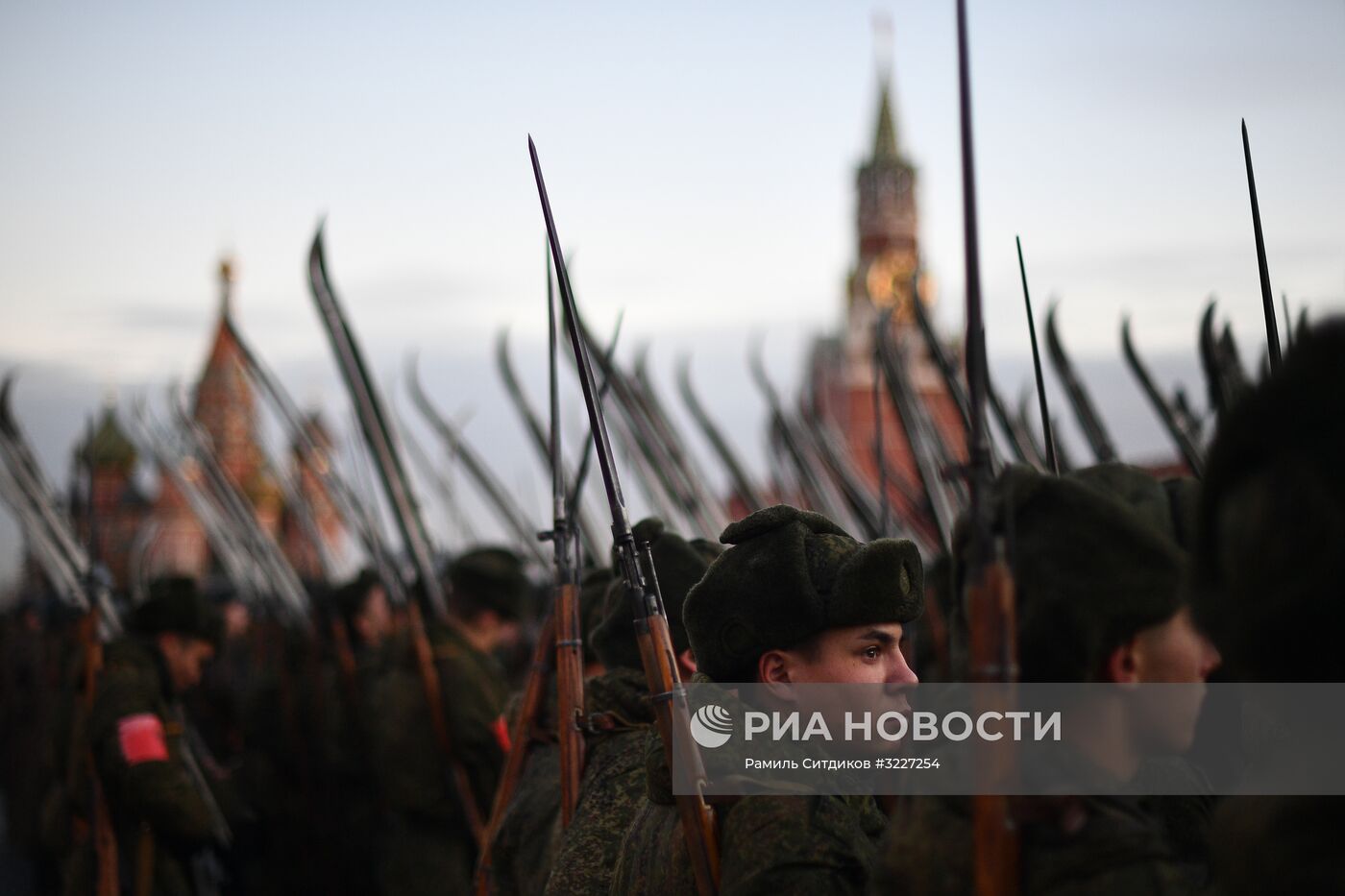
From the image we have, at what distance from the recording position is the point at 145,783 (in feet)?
18.6

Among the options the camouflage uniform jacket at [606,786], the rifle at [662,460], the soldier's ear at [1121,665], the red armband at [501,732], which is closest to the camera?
the soldier's ear at [1121,665]

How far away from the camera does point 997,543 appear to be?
1.97 m

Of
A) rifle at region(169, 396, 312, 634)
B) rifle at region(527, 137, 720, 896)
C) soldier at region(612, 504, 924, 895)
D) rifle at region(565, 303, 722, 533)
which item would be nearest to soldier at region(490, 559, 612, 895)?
rifle at region(527, 137, 720, 896)

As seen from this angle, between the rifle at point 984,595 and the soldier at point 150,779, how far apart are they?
179 inches

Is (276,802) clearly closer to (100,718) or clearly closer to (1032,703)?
(100,718)

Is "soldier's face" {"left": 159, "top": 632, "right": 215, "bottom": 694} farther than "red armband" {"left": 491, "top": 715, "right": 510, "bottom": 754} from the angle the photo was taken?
Yes

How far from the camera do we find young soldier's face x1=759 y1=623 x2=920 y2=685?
2.76 metres

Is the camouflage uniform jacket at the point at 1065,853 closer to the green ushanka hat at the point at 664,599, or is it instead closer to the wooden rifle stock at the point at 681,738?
the wooden rifle stock at the point at 681,738

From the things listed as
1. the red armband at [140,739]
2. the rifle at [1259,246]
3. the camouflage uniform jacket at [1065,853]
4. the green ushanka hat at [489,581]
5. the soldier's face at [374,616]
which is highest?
the rifle at [1259,246]

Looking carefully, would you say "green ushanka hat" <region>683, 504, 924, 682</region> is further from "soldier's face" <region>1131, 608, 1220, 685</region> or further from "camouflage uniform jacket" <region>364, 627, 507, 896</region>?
"camouflage uniform jacket" <region>364, 627, 507, 896</region>

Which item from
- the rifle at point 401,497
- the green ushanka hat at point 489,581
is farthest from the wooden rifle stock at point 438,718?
the green ushanka hat at point 489,581

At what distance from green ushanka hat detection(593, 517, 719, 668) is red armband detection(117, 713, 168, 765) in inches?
104

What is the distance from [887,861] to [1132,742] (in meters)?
0.40

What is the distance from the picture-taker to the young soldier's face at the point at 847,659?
2760mm
